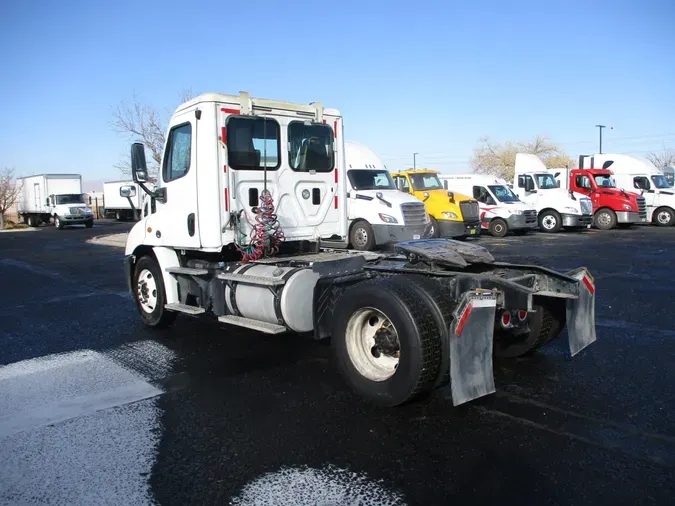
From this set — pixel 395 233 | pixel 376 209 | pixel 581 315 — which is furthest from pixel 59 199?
pixel 581 315

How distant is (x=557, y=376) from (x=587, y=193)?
70.8 feet

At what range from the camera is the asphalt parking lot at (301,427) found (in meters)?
3.55

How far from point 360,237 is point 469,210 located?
17.4 ft

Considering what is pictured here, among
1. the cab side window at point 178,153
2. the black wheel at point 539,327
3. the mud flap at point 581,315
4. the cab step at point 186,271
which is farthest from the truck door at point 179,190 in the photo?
the mud flap at point 581,315

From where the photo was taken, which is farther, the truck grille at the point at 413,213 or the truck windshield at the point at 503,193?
the truck windshield at the point at 503,193

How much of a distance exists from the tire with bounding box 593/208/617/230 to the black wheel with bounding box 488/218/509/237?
5299 millimetres

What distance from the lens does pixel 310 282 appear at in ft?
19.3

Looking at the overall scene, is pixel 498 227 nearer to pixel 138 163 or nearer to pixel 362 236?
pixel 362 236

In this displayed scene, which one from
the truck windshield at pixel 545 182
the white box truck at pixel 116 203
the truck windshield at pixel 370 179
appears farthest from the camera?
the white box truck at pixel 116 203

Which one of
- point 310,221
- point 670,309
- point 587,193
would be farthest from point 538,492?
point 587,193

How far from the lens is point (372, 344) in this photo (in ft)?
16.6

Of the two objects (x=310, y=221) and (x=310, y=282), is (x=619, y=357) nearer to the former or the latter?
(x=310, y=282)

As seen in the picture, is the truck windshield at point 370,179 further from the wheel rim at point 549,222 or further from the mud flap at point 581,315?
the mud flap at point 581,315

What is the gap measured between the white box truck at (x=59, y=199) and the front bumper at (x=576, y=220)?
97.0ft
